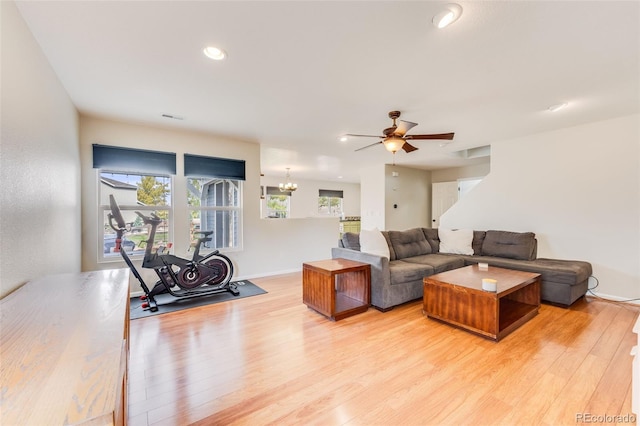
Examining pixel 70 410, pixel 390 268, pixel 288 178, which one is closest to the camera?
pixel 70 410

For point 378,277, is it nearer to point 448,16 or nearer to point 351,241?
point 351,241

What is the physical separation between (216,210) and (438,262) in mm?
3663

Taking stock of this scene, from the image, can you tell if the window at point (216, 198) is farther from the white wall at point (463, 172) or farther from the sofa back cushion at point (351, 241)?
the white wall at point (463, 172)

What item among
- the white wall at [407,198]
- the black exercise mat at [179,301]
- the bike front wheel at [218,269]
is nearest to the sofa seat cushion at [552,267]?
the white wall at [407,198]

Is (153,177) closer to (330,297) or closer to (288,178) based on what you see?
(330,297)

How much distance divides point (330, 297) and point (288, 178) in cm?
737

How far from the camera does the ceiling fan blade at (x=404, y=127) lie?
2.96 m

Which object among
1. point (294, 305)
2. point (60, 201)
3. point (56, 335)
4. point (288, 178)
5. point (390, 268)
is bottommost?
point (294, 305)

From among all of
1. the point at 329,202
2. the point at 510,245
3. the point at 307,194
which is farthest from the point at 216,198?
the point at 329,202

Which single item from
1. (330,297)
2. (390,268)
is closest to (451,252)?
(390,268)

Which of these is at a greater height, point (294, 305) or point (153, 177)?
point (153, 177)

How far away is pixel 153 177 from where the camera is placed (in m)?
4.14

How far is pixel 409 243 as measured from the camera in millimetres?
4473

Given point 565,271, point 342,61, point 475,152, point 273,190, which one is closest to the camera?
point 342,61
